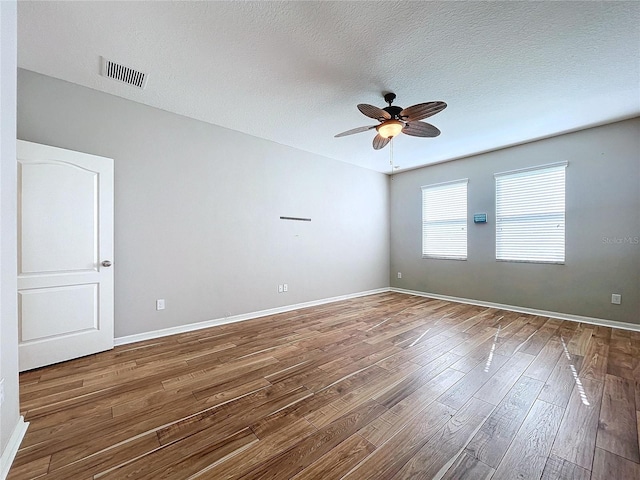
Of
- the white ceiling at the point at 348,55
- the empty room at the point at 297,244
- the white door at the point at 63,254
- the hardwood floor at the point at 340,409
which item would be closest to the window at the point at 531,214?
the empty room at the point at 297,244

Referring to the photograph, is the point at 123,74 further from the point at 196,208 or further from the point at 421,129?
the point at 421,129

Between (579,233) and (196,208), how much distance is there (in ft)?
18.0

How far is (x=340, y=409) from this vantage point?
177cm

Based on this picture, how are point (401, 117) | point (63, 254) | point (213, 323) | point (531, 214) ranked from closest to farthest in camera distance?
point (63, 254), point (401, 117), point (213, 323), point (531, 214)

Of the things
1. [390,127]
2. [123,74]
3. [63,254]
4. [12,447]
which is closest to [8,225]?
[12,447]

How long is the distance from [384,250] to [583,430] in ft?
15.1

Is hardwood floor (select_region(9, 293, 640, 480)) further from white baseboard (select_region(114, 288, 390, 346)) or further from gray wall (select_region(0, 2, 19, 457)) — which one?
gray wall (select_region(0, 2, 19, 457))

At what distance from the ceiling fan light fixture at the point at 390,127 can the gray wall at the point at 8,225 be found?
109 inches

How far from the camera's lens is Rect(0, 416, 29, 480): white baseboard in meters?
1.25

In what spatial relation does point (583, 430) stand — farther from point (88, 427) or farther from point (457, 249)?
point (457, 249)

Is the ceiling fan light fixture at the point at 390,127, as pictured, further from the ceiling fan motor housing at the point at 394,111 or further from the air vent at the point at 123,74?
the air vent at the point at 123,74

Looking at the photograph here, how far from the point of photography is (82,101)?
2.71 metres

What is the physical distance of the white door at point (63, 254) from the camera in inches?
90.4

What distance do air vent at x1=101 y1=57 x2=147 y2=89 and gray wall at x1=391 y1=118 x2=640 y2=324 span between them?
202 inches
